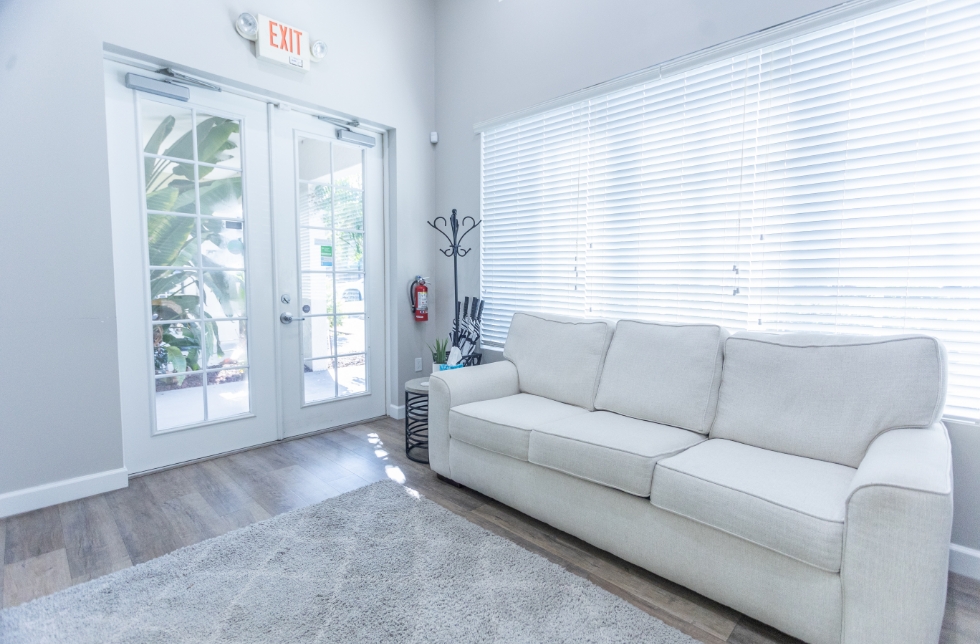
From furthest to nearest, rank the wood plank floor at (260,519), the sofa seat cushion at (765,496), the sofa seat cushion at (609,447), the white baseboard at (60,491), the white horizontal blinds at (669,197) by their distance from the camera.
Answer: the white horizontal blinds at (669,197)
the white baseboard at (60,491)
the sofa seat cushion at (609,447)
the wood plank floor at (260,519)
the sofa seat cushion at (765,496)

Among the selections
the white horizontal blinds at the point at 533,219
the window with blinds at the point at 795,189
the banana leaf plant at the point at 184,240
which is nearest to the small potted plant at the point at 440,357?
the white horizontal blinds at the point at 533,219

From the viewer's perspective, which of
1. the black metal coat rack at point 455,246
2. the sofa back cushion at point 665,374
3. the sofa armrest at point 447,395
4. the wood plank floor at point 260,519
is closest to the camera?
the wood plank floor at point 260,519

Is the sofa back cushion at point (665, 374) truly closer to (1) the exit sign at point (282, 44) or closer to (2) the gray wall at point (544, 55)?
(2) the gray wall at point (544, 55)

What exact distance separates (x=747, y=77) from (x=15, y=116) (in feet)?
11.6

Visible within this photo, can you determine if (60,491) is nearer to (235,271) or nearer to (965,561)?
(235,271)

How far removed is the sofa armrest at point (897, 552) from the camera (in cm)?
127

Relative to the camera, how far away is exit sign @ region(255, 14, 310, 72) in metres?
3.00

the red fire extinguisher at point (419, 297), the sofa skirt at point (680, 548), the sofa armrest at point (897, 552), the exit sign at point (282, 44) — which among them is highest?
the exit sign at point (282, 44)

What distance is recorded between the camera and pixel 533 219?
11.1 feet

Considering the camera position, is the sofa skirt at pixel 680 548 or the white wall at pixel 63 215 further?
the white wall at pixel 63 215

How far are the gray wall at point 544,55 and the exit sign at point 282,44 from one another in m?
1.17

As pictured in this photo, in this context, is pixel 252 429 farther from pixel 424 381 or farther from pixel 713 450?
pixel 713 450

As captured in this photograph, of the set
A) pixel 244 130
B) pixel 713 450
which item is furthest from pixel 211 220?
pixel 713 450

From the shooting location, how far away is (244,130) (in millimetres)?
3148
